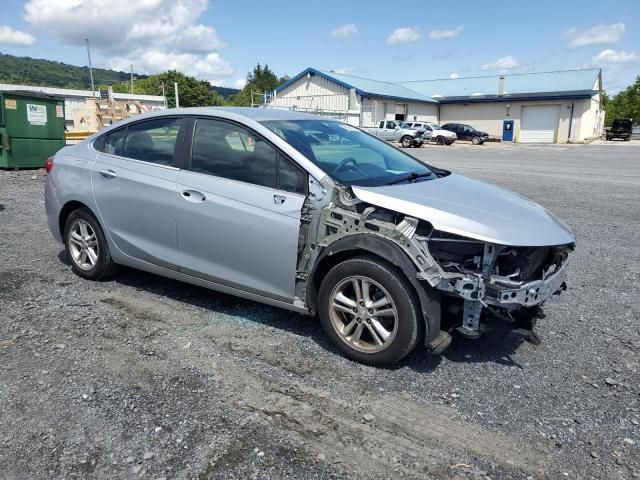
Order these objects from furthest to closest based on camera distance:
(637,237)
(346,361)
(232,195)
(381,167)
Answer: (637,237)
(381,167)
(232,195)
(346,361)

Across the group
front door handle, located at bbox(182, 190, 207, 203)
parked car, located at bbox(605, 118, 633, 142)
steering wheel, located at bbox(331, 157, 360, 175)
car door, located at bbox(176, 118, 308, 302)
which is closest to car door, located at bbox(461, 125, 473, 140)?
parked car, located at bbox(605, 118, 633, 142)

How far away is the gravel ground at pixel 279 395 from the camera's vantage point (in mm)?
2680

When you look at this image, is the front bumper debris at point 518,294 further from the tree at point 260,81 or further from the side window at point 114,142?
the tree at point 260,81

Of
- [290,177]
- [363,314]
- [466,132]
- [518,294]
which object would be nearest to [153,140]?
[290,177]

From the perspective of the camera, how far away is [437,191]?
386 cm

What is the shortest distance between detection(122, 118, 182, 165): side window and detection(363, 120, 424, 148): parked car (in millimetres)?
33327

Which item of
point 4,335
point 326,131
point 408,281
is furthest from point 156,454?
point 326,131

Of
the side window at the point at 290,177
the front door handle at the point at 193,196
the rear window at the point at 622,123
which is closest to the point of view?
the side window at the point at 290,177

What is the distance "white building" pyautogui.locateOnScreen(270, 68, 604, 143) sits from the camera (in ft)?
149

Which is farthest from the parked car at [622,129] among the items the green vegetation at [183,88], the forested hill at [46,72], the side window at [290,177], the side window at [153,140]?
the forested hill at [46,72]

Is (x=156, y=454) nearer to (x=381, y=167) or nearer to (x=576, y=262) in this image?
(x=381, y=167)

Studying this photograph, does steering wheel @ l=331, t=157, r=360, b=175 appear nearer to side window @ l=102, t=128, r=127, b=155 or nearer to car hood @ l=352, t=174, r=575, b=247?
car hood @ l=352, t=174, r=575, b=247

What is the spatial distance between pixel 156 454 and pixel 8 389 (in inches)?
50.8

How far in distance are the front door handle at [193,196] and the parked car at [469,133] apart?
4364 centimetres
